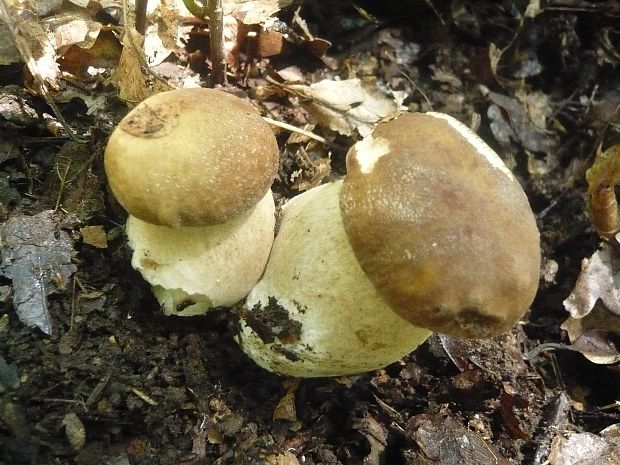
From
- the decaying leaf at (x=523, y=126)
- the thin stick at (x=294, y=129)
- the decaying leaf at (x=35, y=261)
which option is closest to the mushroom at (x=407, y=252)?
the thin stick at (x=294, y=129)

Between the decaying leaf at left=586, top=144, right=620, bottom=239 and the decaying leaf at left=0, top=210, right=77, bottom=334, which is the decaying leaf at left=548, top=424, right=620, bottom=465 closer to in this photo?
the decaying leaf at left=586, top=144, right=620, bottom=239

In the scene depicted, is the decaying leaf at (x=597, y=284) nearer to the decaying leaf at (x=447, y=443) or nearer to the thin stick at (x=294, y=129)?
the decaying leaf at (x=447, y=443)

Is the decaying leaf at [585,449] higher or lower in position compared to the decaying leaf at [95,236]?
lower

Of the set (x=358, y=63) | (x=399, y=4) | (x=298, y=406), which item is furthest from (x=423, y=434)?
(x=399, y=4)

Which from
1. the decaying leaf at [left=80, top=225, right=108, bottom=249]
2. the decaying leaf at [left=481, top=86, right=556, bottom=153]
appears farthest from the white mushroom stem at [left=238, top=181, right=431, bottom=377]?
the decaying leaf at [left=481, top=86, right=556, bottom=153]

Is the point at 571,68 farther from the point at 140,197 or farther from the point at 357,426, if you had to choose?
the point at 140,197

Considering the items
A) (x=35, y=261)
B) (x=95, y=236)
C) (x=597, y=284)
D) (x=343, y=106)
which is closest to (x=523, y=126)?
(x=597, y=284)
